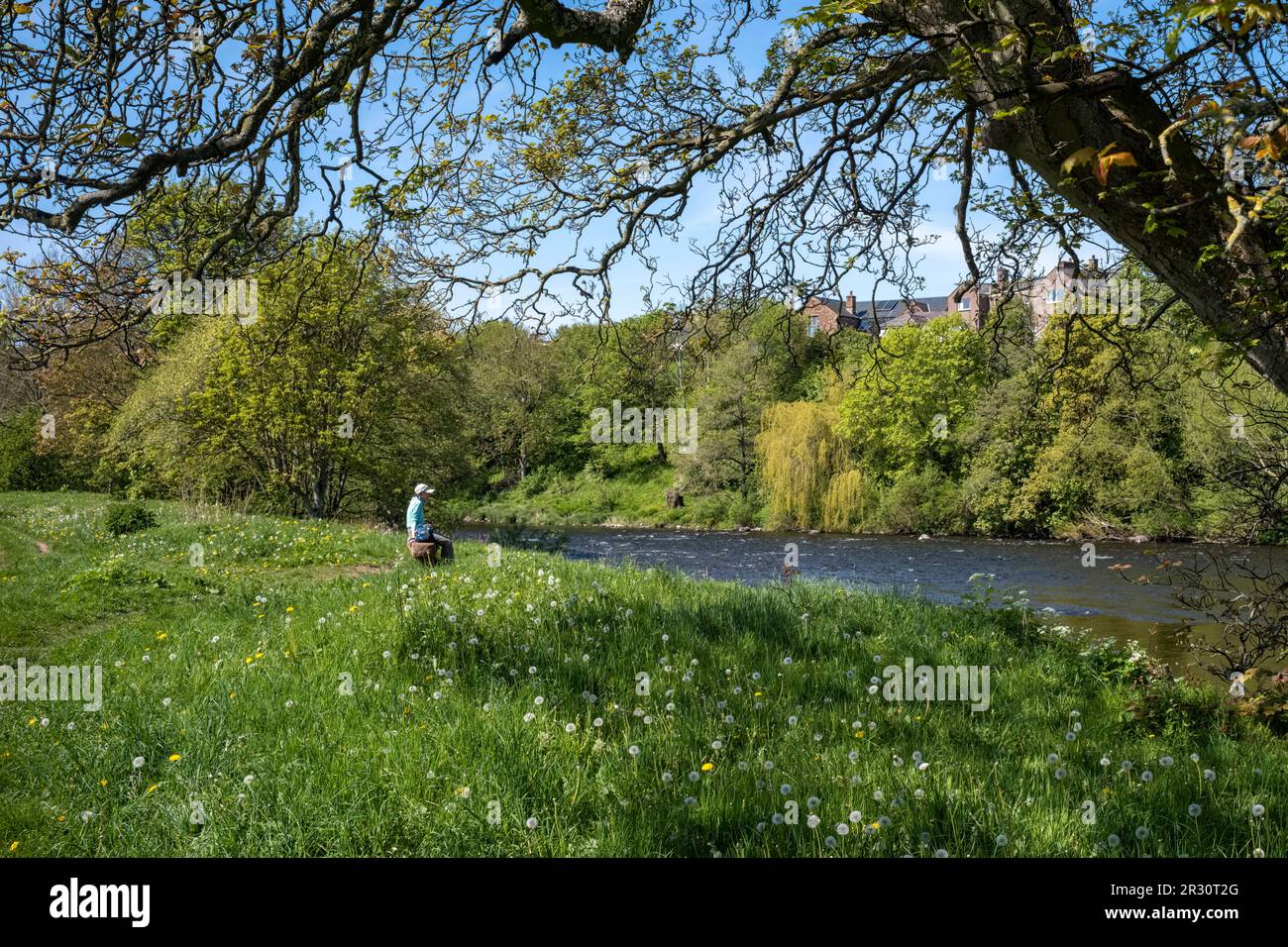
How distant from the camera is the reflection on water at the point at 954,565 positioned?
16859 mm

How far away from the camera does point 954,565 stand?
92.0 feet

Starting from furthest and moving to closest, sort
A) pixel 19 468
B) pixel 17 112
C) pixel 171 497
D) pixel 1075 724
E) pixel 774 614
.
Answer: pixel 19 468
pixel 171 497
pixel 774 614
pixel 1075 724
pixel 17 112

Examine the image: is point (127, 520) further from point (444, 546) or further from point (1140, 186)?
point (1140, 186)

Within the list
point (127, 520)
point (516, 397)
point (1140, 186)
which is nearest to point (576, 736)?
point (1140, 186)

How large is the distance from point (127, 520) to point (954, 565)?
24.7 metres

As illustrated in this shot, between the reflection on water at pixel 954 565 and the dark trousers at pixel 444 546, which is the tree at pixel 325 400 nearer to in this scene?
the reflection on water at pixel 954 565

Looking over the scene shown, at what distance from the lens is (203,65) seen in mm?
5184

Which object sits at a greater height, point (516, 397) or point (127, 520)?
point (516, 397)

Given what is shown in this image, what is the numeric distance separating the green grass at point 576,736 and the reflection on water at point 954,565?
16.0 ft

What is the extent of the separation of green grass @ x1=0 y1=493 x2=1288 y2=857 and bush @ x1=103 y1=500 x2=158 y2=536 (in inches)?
351

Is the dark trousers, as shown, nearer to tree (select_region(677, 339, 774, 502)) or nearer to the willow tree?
the willow tree
